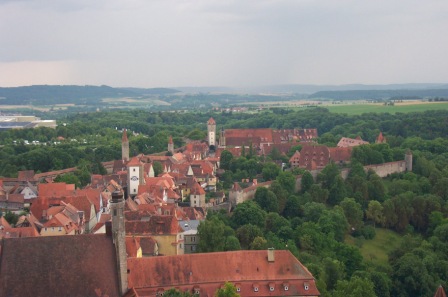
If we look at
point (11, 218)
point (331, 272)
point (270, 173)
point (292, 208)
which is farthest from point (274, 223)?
point (11, 218)

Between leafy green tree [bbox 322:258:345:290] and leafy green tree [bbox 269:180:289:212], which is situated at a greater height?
leafy green tree [bbox 269:180:289:212]

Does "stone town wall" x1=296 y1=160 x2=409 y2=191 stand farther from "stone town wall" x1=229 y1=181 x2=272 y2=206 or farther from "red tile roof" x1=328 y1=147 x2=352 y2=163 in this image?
"stone town wall" x1=229 y1=181 x2=272 y2=206

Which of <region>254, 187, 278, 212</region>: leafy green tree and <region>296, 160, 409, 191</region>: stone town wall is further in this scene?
A: <region>296, 160, 409, 191</region>: stone town wall

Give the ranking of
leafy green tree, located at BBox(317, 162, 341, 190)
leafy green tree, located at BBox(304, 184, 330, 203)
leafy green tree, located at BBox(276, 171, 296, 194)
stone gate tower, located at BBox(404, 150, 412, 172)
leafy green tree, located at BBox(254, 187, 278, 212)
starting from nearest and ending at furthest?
leafy green tree, located at BBox(254, 187, 278, 212), leafy green tree, located at BBox(304, 184, 330, 203), leafy green tree, located at BBox(276, 171, 296, 194), leafy green tree, located at BBox(317, 162, 341, 190), stone gate tower, located at BBox(404, 150, 412, 172)

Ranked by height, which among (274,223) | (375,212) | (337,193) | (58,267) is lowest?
(375,212)

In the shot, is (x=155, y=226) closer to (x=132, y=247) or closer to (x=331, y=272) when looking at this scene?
(x=132, y=247)

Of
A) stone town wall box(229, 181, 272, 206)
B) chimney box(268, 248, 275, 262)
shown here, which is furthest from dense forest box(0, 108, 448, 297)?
chimney box(268, 248, 275, 262)

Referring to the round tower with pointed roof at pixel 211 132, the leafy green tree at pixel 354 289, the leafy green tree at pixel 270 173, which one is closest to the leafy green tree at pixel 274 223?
the leafy green tree at pixel 270 173
